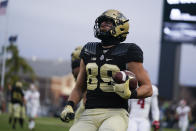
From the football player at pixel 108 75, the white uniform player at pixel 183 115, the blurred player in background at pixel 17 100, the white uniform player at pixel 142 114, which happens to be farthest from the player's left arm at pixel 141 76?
the white uniform player at pixel 183 115

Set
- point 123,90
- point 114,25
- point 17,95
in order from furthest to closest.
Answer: point 17,95, point 114,25, point 123,90

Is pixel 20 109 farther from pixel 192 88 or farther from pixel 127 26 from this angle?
pixel 192 88

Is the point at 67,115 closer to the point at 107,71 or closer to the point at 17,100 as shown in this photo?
the point at 107,71

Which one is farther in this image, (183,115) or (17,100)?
(183,115)

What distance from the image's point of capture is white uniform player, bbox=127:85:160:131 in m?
10.8

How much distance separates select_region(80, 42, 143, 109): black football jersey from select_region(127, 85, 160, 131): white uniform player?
5.32 metres

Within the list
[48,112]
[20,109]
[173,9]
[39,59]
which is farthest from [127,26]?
[39,59]

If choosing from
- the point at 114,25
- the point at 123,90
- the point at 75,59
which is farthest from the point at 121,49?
the point at 75,59

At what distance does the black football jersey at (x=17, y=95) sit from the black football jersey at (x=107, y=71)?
50.8ft

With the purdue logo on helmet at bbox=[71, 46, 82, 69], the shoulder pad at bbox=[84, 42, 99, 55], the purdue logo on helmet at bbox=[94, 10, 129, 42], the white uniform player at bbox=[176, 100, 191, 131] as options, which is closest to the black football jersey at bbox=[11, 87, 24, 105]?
the white uniform player at bbox=[176, 100, 191, 131]

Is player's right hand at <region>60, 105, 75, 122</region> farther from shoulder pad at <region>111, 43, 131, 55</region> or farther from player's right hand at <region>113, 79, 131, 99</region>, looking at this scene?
shoulder pad at <region>111, 43, 131, 55</region>

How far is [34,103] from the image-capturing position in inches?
961

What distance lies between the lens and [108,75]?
17.5ft

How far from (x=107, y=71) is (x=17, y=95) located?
15.8 metres
